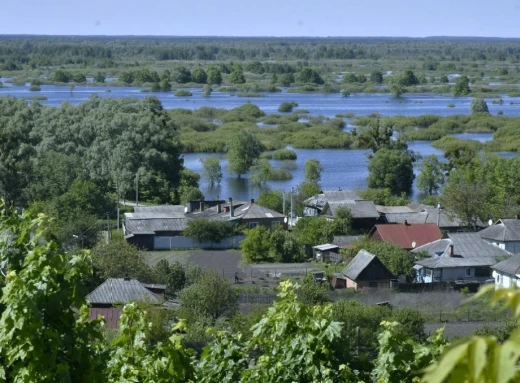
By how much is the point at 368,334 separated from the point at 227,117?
1335 inches

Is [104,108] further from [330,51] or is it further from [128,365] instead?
[330,51]

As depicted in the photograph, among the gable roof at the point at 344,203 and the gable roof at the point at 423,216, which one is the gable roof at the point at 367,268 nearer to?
the gable roof at the point at 344,203

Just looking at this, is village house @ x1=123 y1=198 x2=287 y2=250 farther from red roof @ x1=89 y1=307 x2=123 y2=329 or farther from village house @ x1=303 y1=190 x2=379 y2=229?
red roof @ x1=89 y1=307 x2=123 y2=329

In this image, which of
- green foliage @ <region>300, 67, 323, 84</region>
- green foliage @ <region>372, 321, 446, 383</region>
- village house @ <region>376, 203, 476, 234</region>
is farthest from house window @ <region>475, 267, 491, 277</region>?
green foliage @ <region>300, 67, 323, 84</region>

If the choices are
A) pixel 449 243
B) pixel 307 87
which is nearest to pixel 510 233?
pixel 449 243

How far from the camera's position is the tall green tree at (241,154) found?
28750 millimetres

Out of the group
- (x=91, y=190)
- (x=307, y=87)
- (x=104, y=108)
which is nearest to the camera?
(x=91, y=190)

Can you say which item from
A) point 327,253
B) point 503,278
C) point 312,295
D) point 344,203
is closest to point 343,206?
point 344,203

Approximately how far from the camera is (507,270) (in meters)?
15.7

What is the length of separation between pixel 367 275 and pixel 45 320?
42.8 feet

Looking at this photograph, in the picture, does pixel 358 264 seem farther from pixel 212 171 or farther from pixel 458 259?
pixel 212 171

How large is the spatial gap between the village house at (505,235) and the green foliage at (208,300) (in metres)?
7.26

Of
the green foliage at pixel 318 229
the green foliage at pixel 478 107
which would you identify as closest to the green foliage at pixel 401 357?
the green foliage at pixel 318 229

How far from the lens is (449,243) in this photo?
58.1 feet
